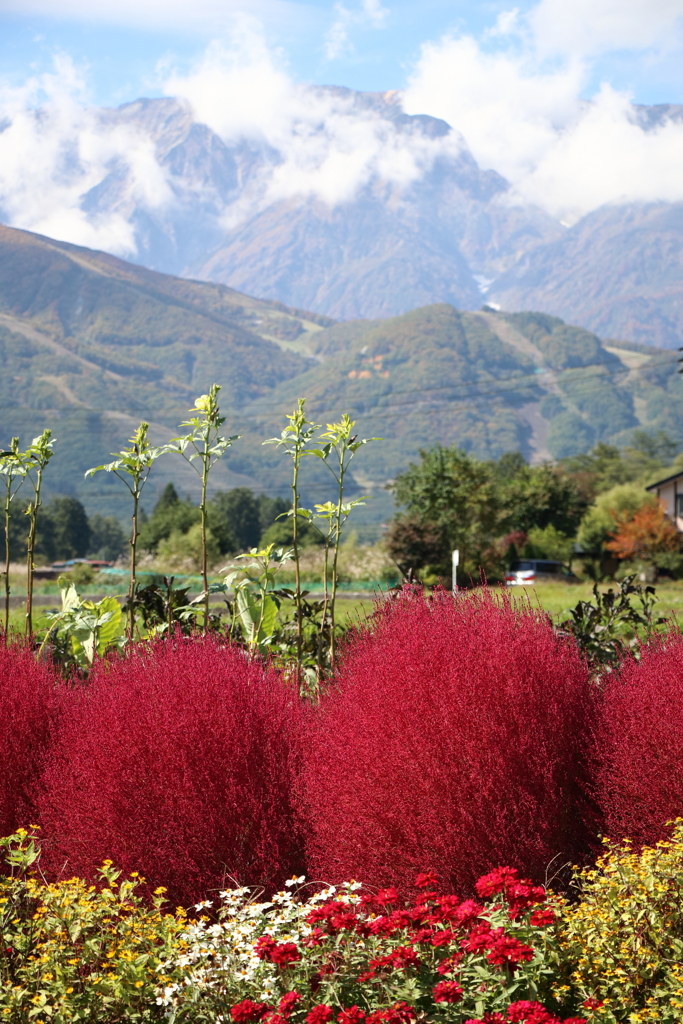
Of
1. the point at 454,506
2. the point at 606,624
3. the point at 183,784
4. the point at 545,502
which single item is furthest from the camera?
→ the point at 545,502

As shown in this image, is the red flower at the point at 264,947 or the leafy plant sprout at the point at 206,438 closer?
the red flower at the point at 264,947

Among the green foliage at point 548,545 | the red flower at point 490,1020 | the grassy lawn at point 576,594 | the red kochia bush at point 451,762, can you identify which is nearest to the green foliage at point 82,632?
the red kochia bush at point 451,762

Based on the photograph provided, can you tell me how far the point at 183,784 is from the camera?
12.2 feet

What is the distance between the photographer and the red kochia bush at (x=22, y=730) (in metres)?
4.20

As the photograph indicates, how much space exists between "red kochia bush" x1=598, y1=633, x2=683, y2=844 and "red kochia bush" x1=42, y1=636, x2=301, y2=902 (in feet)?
4.53

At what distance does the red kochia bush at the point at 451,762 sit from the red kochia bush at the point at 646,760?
14 cm

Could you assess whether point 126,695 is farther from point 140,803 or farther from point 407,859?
point 407,859

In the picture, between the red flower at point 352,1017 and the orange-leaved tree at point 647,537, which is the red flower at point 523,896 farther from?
the orange-leaved tree at point 647,537

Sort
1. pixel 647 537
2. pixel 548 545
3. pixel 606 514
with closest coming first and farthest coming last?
pixel 647 537 < pixel 548 545 < pixel 606 514

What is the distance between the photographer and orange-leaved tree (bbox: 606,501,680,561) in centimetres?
4259

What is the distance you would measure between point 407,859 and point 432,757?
42 centimetres

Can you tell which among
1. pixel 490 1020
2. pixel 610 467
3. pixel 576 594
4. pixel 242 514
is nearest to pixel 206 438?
pixel 490 1020

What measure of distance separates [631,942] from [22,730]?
286 centimetres

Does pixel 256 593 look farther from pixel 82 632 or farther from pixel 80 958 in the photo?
pixel 80 958
